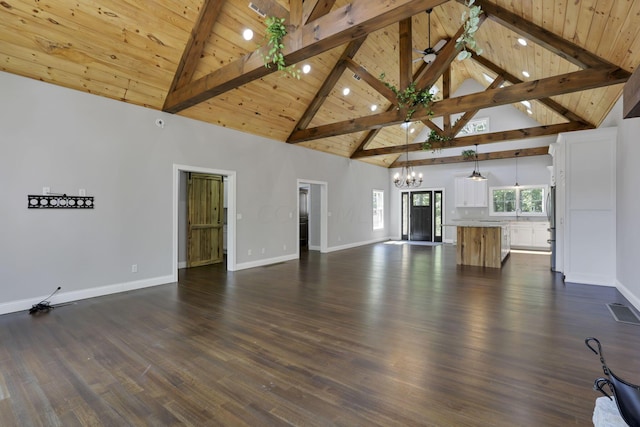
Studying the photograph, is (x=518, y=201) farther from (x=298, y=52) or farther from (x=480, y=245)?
(x=298, y=52)

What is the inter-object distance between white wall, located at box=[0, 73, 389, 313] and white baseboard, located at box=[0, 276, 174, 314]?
0.04ft

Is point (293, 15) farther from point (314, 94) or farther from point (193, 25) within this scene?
point (314, 94)

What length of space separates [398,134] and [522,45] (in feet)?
17.0

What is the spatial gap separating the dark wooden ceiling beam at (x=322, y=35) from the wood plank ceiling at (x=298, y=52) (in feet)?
0.04

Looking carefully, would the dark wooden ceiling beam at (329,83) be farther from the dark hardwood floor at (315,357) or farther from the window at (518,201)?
the window at (518,201)

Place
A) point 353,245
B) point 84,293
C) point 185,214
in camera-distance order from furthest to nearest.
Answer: point 353,245
point 185,214
point 84,293

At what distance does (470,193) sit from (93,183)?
10.5 meters

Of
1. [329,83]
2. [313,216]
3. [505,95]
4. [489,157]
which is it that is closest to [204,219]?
[313,216]

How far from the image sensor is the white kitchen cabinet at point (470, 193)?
33.5 ft


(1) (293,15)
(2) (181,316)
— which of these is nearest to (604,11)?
(1) (293,15)

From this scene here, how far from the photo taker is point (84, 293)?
4.26 meters

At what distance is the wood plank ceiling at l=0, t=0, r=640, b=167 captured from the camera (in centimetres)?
327

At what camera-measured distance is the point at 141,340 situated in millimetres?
2916

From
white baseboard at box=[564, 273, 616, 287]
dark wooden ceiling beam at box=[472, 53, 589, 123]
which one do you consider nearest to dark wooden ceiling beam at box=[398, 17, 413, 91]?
dark wooden ceiling beam at box=[472, 53, 589, 123]
